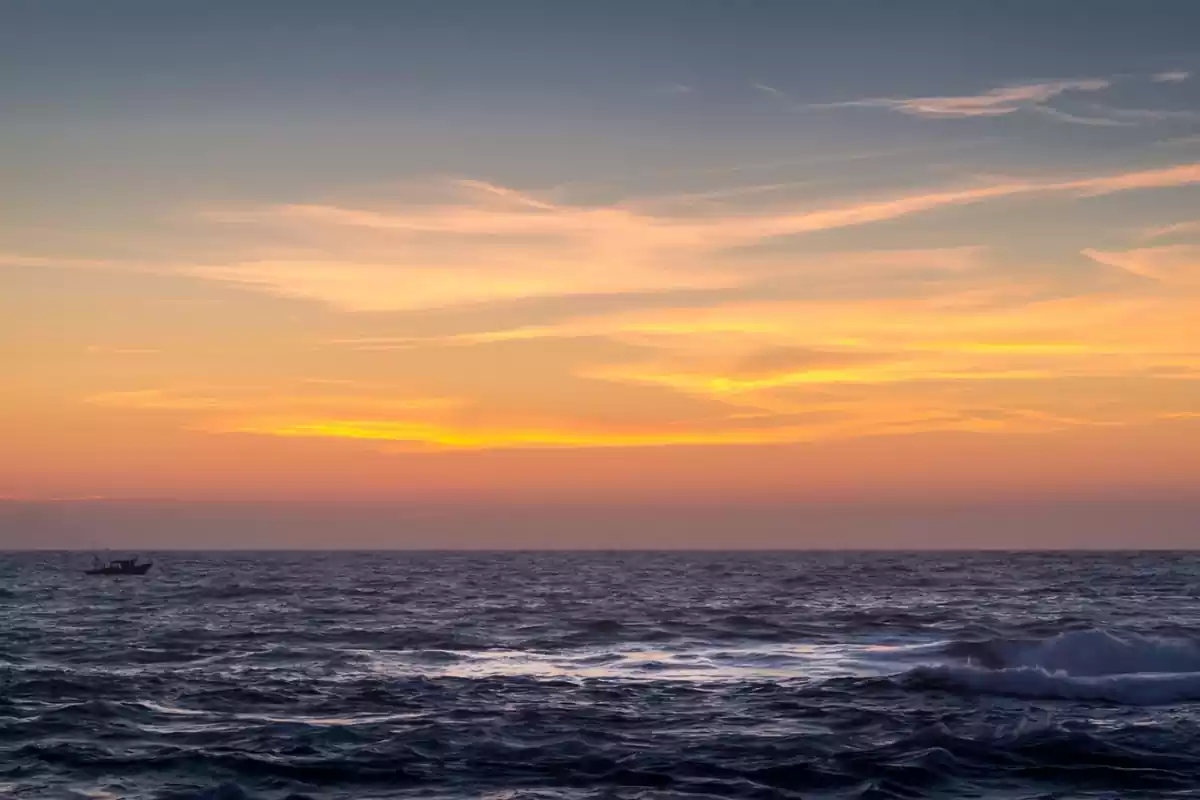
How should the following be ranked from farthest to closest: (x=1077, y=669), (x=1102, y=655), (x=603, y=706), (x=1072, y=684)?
1. (x=1102, y=655)
2. (x=1077, y=669)
3. (x=1072, y=684)
4. (x=603, y=706)

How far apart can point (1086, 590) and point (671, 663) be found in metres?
49.5

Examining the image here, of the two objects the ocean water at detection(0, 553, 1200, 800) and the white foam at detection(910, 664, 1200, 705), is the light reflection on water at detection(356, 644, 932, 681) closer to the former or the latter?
the ocean water at detection(0, 553, 1200, 800)

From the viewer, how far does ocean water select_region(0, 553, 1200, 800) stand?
70.2 ft

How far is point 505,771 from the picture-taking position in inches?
864

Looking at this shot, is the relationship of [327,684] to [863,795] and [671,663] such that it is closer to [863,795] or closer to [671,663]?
[671,663]

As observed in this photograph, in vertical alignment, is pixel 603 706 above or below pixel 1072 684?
below

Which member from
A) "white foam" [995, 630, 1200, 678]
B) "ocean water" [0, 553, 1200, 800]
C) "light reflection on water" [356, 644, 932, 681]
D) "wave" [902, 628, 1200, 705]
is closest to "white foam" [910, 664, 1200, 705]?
"wave" [902, 628, 1200, 705]

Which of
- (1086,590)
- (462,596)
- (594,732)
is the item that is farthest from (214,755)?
(1086,590)

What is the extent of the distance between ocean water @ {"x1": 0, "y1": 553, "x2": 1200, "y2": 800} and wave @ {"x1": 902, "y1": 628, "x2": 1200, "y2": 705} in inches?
4.6

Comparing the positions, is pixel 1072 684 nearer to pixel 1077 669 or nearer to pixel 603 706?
pixel 1077 669

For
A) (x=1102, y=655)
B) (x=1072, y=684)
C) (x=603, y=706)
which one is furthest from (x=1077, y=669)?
(x=603, y=706)

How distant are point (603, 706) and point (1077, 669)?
52.4ft

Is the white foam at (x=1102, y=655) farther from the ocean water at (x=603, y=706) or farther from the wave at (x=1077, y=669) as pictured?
the ocean water at (x=603, y=706)

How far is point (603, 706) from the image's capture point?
28.6 meters
